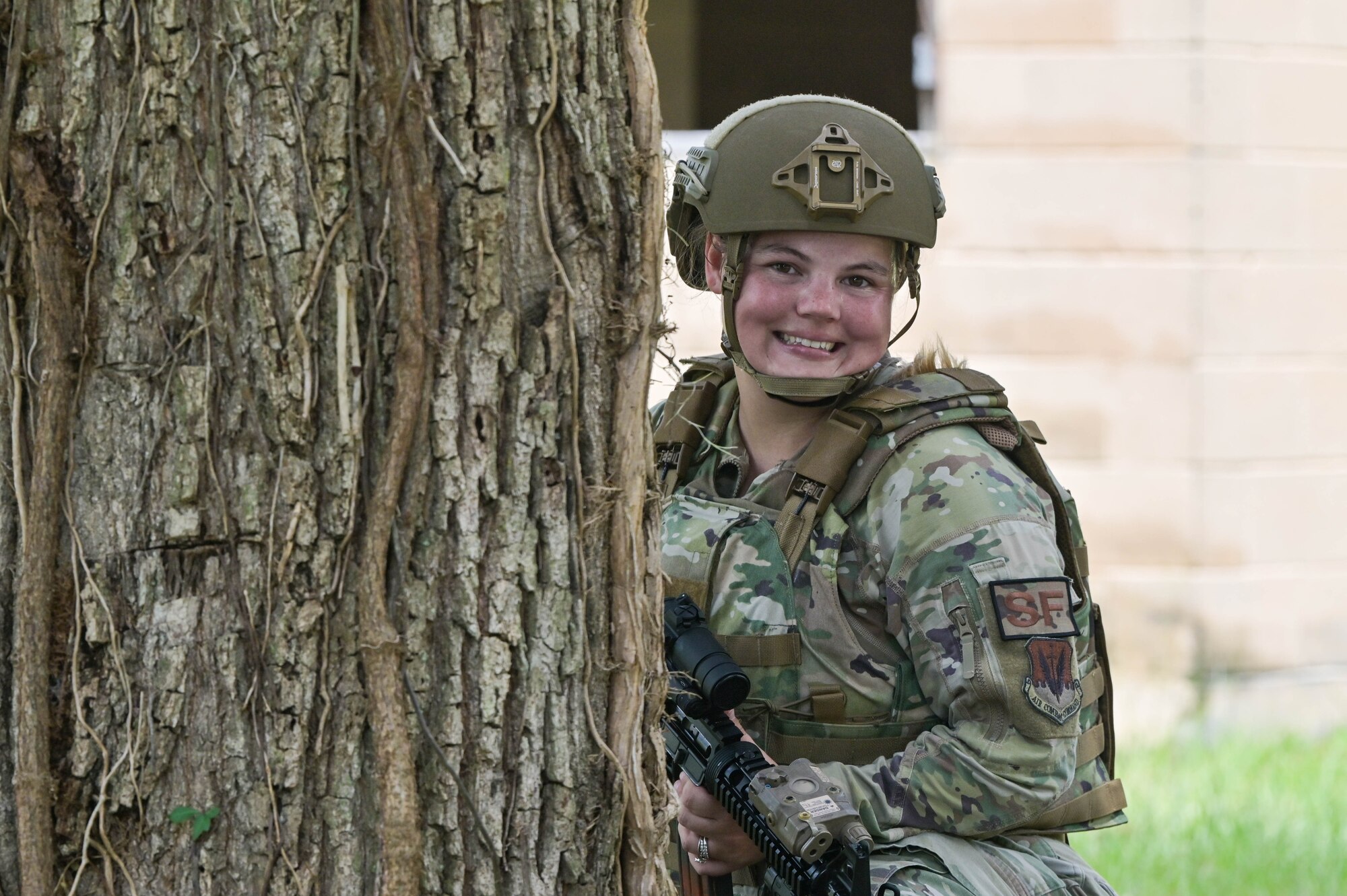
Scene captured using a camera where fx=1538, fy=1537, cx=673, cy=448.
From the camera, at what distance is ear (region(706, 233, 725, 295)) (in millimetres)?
2727

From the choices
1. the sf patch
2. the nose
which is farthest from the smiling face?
the sf patch

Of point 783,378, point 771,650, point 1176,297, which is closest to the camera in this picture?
point 771,650

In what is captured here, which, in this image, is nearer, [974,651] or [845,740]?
[974,651]

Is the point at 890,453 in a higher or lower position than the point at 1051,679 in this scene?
higher

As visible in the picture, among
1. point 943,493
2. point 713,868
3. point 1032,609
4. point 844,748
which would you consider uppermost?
point 943,493

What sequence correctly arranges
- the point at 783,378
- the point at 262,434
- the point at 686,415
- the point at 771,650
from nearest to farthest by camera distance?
the point at 262,434 < the point at 771,650 < the point at 783,378 < the point at 686,415

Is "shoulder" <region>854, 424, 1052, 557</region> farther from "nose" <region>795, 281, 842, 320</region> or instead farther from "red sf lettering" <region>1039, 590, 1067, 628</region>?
"nose" <region>795, 281, 842, 320</region>

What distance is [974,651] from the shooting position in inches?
89.6

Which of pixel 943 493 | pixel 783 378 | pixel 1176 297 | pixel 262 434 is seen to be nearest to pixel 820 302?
pixel 783 378

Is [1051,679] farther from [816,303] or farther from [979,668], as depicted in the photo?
[816,303]

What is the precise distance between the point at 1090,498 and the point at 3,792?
188 inches

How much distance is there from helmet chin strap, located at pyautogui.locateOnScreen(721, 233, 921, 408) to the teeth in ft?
0.18

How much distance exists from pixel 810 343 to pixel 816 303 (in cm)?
7

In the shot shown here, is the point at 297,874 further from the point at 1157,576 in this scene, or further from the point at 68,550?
the point at 1157,576
